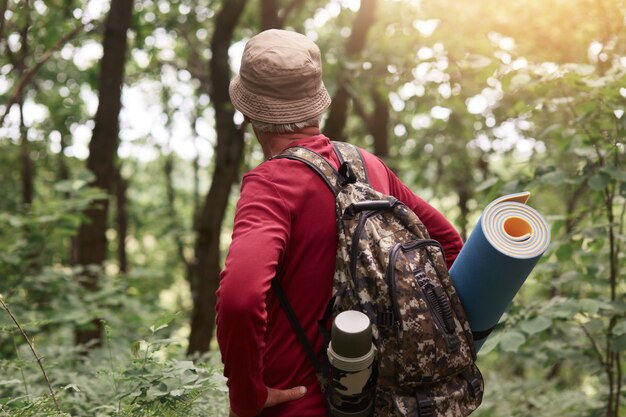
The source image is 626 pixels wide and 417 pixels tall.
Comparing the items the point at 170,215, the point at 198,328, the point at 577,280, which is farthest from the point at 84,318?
the point at 170,215

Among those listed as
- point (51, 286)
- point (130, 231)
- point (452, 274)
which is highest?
point (452, 274)

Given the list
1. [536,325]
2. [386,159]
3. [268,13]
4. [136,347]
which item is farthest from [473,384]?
[386,159]

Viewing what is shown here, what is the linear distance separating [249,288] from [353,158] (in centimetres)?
61

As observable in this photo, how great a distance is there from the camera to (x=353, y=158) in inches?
73.3

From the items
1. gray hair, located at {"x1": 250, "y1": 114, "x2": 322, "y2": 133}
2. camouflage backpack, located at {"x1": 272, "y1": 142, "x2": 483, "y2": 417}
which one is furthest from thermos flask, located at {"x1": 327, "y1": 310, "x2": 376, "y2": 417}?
gray hair, located at {"x1": 250, "y1": 114, "x2": 322, "y2": 133}

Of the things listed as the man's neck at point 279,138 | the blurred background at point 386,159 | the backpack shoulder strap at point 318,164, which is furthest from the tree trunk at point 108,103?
the backpack shoulder strap at point 318,164

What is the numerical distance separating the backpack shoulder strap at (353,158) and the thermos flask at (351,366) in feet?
1.58

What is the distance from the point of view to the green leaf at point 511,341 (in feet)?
9.57

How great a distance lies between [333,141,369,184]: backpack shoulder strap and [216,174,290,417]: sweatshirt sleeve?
322 mm

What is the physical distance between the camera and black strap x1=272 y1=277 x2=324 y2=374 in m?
1.65

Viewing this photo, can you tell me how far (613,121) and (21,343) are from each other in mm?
4495

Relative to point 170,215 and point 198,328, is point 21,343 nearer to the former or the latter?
point 198,328

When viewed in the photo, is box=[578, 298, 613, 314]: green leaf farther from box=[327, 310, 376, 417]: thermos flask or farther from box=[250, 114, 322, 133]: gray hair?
box=[250, 114, 322, 133]: gray hair

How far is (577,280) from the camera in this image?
3.79m
